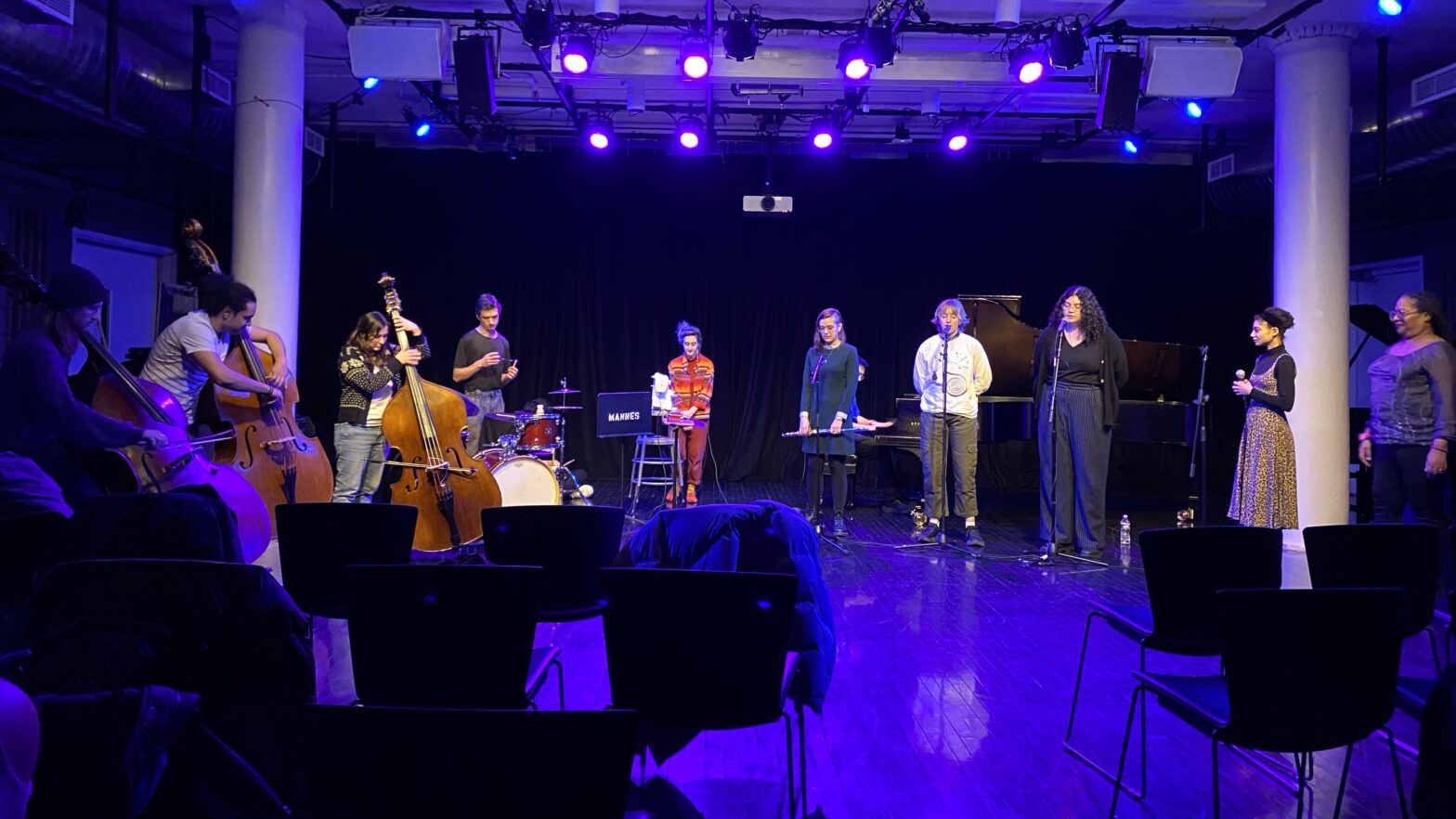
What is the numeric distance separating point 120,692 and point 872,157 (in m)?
11.7

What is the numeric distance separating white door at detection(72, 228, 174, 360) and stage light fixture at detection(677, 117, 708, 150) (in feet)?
19.2

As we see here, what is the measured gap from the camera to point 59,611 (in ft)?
7.09

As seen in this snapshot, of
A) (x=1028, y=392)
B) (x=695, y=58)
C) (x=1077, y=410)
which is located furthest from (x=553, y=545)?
(x=1028, y=392)

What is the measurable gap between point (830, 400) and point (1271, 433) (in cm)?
299

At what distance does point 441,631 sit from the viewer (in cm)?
253

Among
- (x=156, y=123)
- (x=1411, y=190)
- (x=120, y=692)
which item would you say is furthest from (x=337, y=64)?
(x=1411, y=190)

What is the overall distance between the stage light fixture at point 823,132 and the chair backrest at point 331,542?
7876 mm

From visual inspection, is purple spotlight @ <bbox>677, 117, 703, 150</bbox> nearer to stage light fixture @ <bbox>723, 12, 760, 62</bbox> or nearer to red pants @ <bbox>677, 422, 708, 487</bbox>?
stage light fixture @ <bbox>723, 12, 760, 62</bbox>

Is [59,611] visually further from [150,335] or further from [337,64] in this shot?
[150,335]

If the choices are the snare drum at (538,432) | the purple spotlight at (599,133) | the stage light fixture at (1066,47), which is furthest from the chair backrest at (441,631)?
the purple spotlight at (599,133)

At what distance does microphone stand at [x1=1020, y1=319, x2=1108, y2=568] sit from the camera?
6.56 m

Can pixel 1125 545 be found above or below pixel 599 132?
below

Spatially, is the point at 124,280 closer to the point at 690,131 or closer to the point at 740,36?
the point at 690,131

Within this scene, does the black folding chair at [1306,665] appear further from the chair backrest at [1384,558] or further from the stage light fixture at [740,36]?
the stage light fixture at [740,36]
